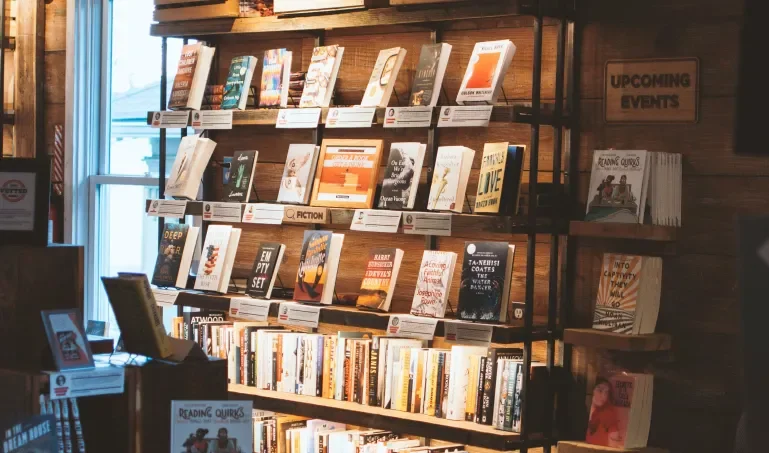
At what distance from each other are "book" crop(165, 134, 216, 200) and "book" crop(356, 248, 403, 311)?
99 centimetres

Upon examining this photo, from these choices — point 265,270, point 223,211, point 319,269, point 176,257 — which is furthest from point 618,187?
point 176,257

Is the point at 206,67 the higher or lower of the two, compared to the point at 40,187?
higher

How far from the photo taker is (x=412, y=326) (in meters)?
4.07

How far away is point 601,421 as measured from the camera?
380cm

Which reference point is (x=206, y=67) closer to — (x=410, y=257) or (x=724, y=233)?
(x=410, y=257)

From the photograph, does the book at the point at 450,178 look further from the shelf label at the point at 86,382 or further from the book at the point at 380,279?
the shelf label at the point at 86,382

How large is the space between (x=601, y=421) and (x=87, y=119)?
3.58m

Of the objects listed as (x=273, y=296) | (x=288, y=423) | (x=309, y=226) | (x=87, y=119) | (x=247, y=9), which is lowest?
(x=288, y=423)

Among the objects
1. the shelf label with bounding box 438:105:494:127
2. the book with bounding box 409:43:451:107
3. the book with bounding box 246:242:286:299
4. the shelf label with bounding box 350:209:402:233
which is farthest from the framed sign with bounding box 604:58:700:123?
the book with bounding box 246:242:286:299

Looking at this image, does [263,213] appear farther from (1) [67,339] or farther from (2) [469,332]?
(1) [67,339]

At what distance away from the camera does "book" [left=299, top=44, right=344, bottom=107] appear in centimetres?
452

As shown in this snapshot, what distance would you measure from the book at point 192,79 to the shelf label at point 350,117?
2.66ft

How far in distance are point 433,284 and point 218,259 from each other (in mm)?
1134

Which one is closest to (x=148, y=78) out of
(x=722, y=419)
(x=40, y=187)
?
(x=40, y=187)
